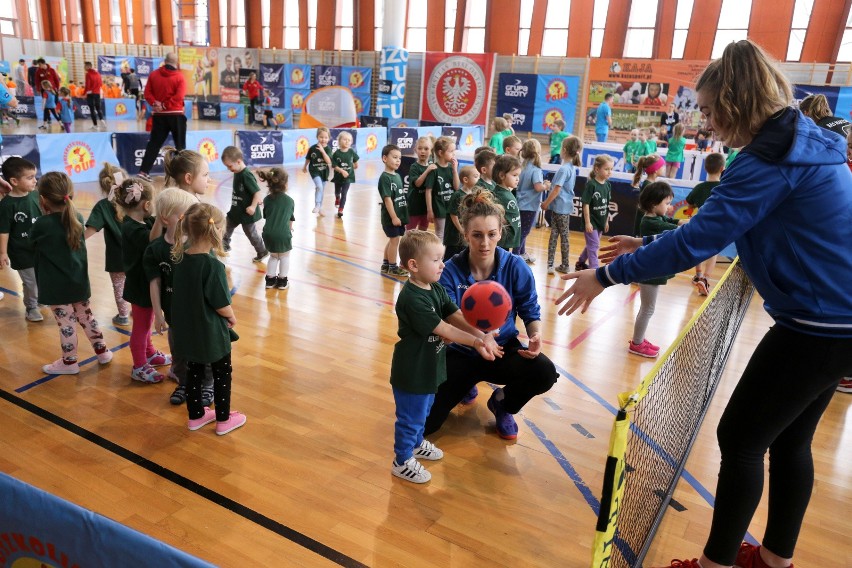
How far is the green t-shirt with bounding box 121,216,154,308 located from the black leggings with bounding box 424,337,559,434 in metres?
2.15

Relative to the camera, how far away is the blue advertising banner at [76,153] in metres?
11.6

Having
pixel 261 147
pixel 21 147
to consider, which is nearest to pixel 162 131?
pixel 21 147

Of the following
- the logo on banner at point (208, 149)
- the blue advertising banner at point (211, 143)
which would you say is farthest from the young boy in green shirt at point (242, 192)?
the logo on banner at point (208, 149)

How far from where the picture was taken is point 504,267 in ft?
12.8

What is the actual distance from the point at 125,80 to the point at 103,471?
2873 centimetres

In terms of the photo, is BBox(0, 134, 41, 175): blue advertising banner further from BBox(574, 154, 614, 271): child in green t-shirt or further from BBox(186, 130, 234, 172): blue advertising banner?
BBox(574, 154, 614, 271): child in green t-shirt

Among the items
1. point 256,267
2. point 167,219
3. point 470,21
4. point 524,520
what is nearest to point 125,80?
point 470,21

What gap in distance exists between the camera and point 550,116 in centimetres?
2306

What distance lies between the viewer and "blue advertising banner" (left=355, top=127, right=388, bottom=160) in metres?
18.2

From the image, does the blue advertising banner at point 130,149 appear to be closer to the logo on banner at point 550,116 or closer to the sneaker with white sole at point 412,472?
the sneaker with white sole at point 412,472

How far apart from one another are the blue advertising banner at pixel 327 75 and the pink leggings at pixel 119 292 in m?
21.6

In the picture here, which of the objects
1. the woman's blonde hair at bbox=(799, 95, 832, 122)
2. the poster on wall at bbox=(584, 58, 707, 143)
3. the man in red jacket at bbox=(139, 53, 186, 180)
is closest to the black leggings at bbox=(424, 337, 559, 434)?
the woman's blonde hair at bbox=(799, 95, 832, 122)

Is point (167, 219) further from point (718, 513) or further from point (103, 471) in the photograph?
point (718, 513)

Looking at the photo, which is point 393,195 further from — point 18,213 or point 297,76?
point 297,76
